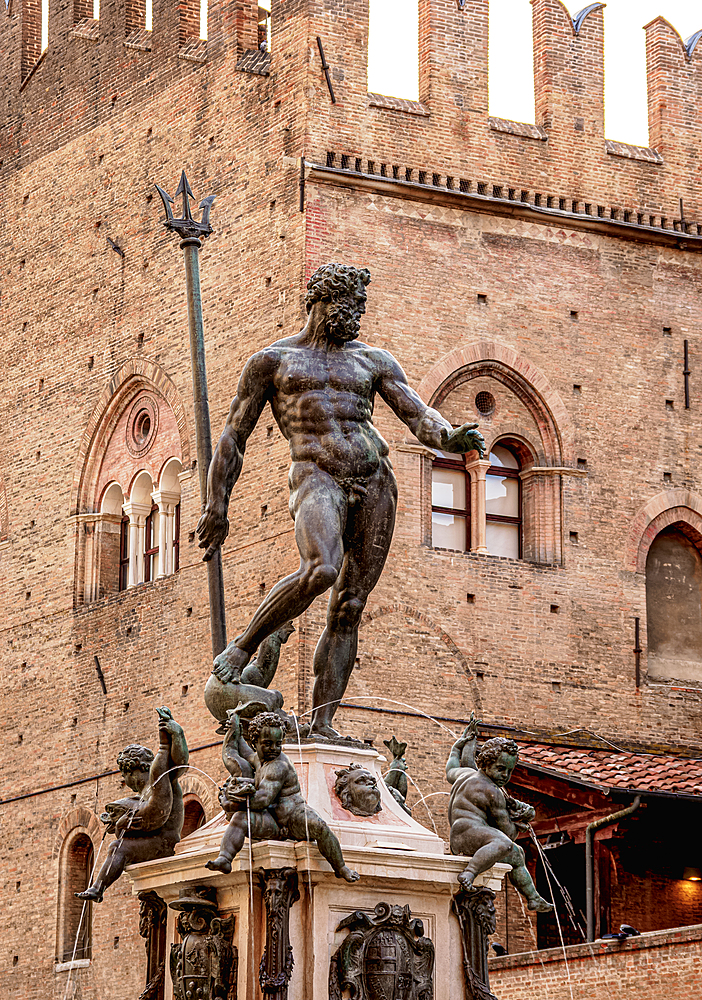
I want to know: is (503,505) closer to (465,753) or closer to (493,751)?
(465,753)

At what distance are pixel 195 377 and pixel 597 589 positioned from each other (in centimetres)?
565

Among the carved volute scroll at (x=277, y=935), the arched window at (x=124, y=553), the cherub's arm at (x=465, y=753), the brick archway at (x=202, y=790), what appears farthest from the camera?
the arched window at (x=124, y=553)

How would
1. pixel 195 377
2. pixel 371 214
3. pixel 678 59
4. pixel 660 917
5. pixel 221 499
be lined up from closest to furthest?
pixel 221 499
pixel 195 377
pixel 660 917
pixel 371 214
pixel 678 59

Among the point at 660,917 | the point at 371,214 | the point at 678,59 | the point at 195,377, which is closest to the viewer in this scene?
the point at 195,377

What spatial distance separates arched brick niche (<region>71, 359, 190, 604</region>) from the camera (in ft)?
78.5

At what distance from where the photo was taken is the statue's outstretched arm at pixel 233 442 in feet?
29.3

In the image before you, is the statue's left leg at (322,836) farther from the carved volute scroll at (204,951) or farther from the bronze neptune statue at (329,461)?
the bronze neptune statue at (329,461)

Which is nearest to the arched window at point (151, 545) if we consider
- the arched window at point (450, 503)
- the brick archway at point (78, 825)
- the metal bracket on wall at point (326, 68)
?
the brick archway at point (78, 825)

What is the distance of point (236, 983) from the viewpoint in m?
8.11

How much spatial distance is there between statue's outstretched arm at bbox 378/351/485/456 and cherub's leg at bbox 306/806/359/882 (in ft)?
5.01

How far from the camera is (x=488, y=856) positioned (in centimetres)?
849

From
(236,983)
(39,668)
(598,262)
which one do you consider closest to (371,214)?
(598,262)

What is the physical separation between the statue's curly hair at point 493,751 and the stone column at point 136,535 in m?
15.7

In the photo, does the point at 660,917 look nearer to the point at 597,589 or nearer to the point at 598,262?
the point at 597,589
